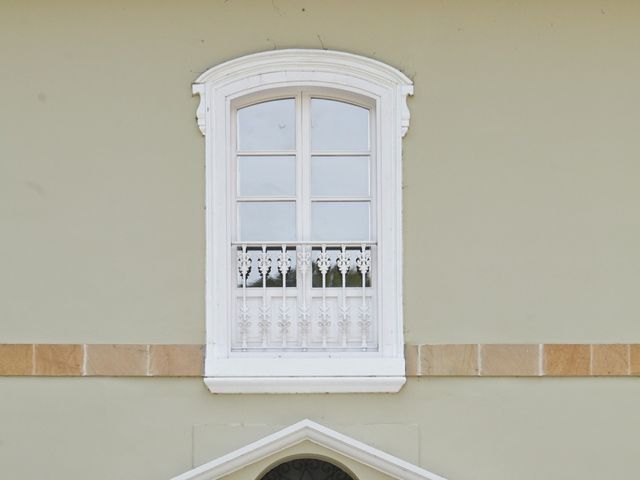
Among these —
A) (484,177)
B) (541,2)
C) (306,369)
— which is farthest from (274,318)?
(541,2)

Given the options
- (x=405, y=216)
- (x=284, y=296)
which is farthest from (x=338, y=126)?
(x=284, y=296)

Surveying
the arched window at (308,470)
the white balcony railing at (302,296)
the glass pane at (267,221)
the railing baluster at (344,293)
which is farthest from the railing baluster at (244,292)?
the arched window at (308,470)

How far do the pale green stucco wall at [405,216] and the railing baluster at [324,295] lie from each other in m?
0.52

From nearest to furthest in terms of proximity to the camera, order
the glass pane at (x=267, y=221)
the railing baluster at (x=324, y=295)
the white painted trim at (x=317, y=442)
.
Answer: the white painted trim at (x=317, y=442), the railing baluster at (x=324, y=295), the glass pane at (x=267, y=221)

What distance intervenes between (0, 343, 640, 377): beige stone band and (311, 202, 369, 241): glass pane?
99 centimetres

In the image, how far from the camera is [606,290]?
6.71m

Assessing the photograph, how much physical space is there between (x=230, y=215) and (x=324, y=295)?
0.94 metres

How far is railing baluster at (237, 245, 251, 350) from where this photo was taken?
678 cm

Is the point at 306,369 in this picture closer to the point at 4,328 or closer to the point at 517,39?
the point at 4,328

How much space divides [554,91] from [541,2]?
0.69 meters

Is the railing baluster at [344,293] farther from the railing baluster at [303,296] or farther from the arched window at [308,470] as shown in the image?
the arched window at [308,470]

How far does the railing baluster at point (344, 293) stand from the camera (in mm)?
6750

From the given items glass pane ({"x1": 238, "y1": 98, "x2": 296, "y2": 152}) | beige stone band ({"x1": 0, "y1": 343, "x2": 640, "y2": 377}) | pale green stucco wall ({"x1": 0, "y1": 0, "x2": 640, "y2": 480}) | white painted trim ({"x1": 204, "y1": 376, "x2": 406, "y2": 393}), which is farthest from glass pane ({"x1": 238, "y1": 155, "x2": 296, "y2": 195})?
white painted trim ({"x1": 204, "y1": 376, "x2": 406, "y2": 393})

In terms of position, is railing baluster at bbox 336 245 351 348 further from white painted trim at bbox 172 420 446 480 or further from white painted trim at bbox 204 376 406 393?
white painted trim at bbox 172 420 446 480
